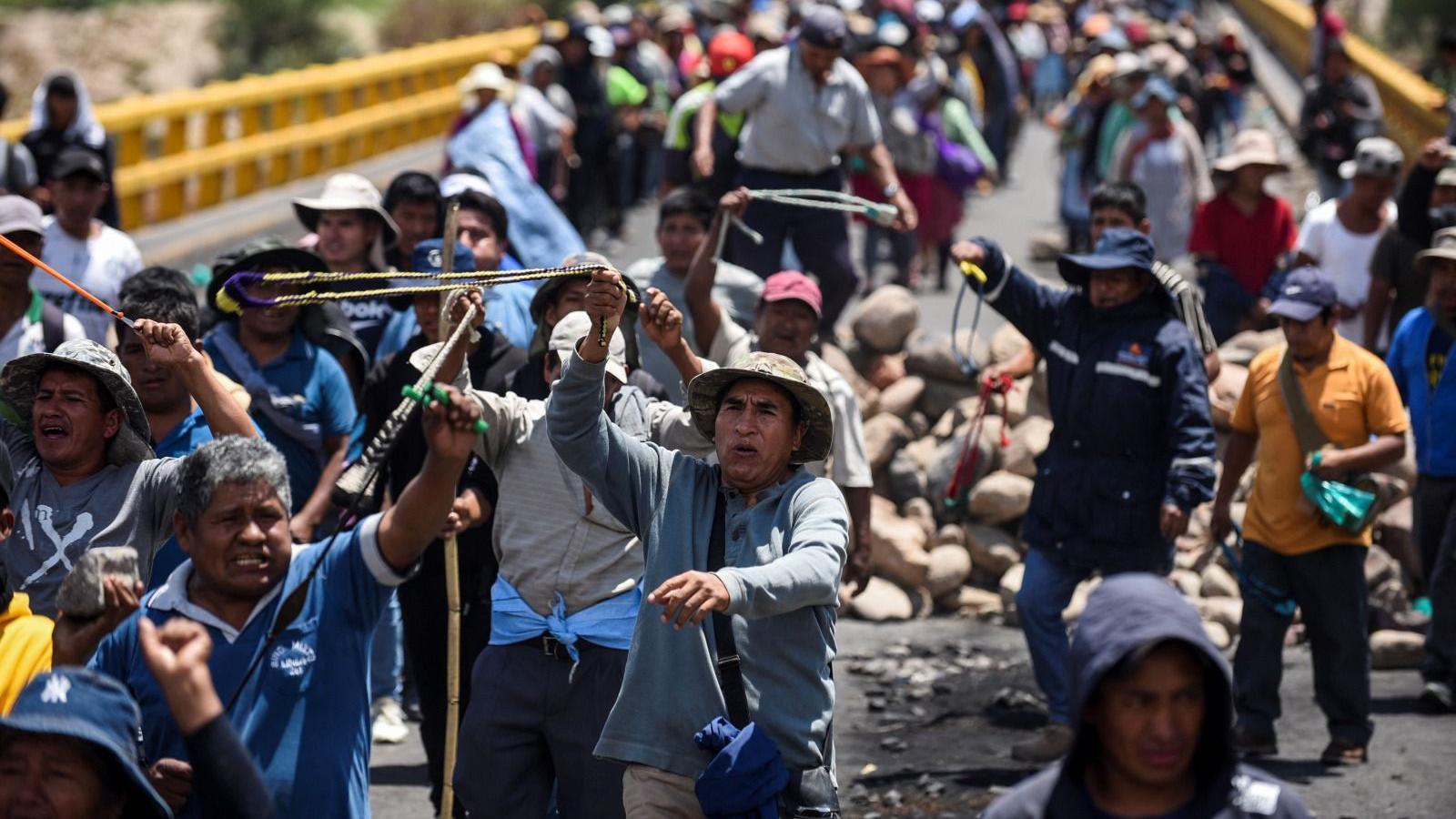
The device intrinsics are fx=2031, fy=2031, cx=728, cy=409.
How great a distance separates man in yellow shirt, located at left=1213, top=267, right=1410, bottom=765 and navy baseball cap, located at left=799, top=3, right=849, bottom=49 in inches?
144

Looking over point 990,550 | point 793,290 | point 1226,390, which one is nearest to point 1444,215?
point 1226,390

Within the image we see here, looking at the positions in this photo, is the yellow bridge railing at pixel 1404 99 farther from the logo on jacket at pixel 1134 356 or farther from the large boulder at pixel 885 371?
the logo on jacket at pixel 1134 356

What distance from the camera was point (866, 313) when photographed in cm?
1164

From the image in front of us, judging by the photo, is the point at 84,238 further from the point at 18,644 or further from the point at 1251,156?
the point at 1251,156

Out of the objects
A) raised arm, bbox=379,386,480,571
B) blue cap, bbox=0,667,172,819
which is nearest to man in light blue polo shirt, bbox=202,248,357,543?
raised arm, bbox=379,386,480,571

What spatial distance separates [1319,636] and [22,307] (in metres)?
5.12

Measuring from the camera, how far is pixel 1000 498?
34.2 ft

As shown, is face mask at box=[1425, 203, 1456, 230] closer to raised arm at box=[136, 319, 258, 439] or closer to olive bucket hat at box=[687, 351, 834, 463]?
olive bucket hat at box=[687, 351, 834, 463]

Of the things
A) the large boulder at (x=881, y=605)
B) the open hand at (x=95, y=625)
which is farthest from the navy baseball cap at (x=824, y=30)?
the open hand at (x=95, y=625)

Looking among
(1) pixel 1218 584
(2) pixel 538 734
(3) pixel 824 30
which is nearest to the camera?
(2) pixel 538 734

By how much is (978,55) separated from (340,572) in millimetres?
18534

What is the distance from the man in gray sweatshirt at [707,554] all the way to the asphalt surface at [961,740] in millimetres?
2567

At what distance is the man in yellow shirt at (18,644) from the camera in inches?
178

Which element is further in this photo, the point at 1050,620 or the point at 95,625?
the point at 1050,620
